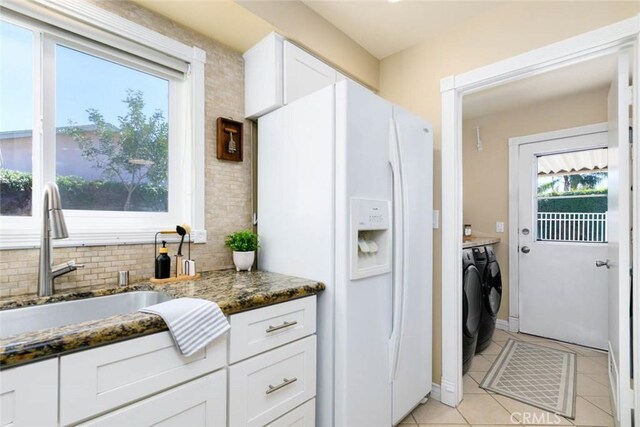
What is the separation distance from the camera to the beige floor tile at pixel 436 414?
189 cm

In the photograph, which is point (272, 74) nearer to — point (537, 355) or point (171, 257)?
Answer: point (171, 257)

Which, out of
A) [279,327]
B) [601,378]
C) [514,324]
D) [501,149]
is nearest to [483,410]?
[601,378]

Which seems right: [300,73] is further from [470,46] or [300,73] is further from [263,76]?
[470,46]

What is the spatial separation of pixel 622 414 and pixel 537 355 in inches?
55.4

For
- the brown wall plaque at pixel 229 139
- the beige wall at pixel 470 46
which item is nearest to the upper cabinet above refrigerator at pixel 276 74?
the brown wall plaque at pixel 229 139

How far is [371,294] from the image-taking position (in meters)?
1.59

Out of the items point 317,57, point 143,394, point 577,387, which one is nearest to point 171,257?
point 143,394

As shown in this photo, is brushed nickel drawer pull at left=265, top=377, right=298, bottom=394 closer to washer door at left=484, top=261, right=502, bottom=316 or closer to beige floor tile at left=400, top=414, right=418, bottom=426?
beige floor tile at left=400, top=414, right=418, bottom=426

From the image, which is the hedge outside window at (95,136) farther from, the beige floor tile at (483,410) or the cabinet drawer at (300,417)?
the beige floor tile at (483,410)

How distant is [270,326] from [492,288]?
234 centimetres

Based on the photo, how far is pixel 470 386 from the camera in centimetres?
230

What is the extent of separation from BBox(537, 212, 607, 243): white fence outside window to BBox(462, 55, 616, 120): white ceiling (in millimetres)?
1210

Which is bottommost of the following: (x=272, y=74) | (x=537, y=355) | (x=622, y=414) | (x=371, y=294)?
(x=537, y=355)

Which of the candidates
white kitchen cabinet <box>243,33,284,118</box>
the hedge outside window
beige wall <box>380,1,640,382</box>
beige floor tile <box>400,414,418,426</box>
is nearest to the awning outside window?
beige wall <box>380,1,640,382</box>
